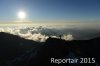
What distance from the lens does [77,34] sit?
855 centimetres

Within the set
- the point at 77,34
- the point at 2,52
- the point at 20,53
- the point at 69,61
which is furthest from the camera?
the point at 2,52

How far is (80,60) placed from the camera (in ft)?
26.5

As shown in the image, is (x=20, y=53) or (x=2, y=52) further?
(x=2, y=52)

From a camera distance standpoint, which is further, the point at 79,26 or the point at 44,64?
the point at 44,64

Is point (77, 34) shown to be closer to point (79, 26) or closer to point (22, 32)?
point (79, 26)

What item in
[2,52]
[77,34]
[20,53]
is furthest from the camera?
[2,52]

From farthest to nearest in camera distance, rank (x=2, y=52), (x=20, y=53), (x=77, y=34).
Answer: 1. (x=2, y=52)
2. (x=20, y=53)
3. (x=77, y=34)

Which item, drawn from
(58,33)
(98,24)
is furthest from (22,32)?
(98,24)

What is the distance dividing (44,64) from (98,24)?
2.68 meters

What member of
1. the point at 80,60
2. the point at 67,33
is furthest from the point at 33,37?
the point at 80,60

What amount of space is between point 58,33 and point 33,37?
3.13 feet

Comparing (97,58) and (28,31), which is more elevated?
(28,31)

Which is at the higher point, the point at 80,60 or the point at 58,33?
the point at 58,33

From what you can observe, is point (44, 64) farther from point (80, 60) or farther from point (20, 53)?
point (80, 60)
